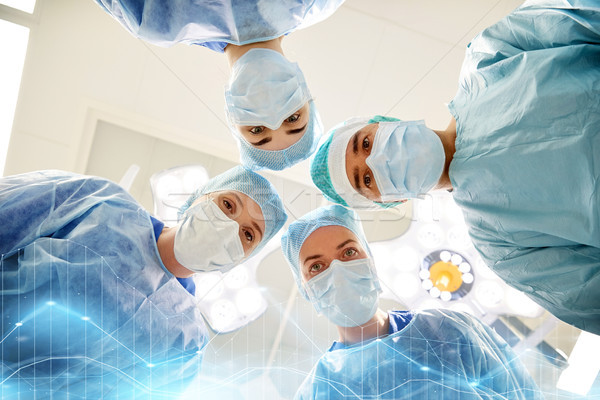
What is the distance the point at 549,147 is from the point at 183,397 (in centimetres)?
133

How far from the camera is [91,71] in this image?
99.6 inches

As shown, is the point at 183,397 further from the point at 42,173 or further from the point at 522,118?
the point at 522,118

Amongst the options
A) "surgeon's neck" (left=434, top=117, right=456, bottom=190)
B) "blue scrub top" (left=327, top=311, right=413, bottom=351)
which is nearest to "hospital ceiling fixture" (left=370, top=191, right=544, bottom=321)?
"blue scrub top" (left=327, top=311, right=413, bottom=351)

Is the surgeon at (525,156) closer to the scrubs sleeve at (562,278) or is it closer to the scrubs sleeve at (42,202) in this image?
the scrubs sleeve at (562,278)

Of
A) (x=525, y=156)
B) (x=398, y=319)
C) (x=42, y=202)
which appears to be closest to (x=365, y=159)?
(x=525, y=156)

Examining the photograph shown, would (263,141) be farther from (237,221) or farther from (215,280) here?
(215,280)

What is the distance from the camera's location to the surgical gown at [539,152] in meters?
1.40

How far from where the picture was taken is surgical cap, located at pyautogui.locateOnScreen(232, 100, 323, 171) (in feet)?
6.26

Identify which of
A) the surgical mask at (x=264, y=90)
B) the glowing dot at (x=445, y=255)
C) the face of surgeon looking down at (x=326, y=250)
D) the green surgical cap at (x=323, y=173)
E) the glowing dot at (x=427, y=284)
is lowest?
the glowing dot at (x=427, y=284)

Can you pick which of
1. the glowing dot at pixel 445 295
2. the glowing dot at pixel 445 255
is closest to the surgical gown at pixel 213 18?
the glowing dot at pixel 445 255

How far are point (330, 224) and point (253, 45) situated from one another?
0.77m

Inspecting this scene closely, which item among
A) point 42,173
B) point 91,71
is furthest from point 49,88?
point 42,173

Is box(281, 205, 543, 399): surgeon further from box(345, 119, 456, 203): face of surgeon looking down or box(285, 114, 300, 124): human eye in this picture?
box(285, 114, 300, 124): human eye

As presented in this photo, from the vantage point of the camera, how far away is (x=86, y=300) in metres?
1.58
